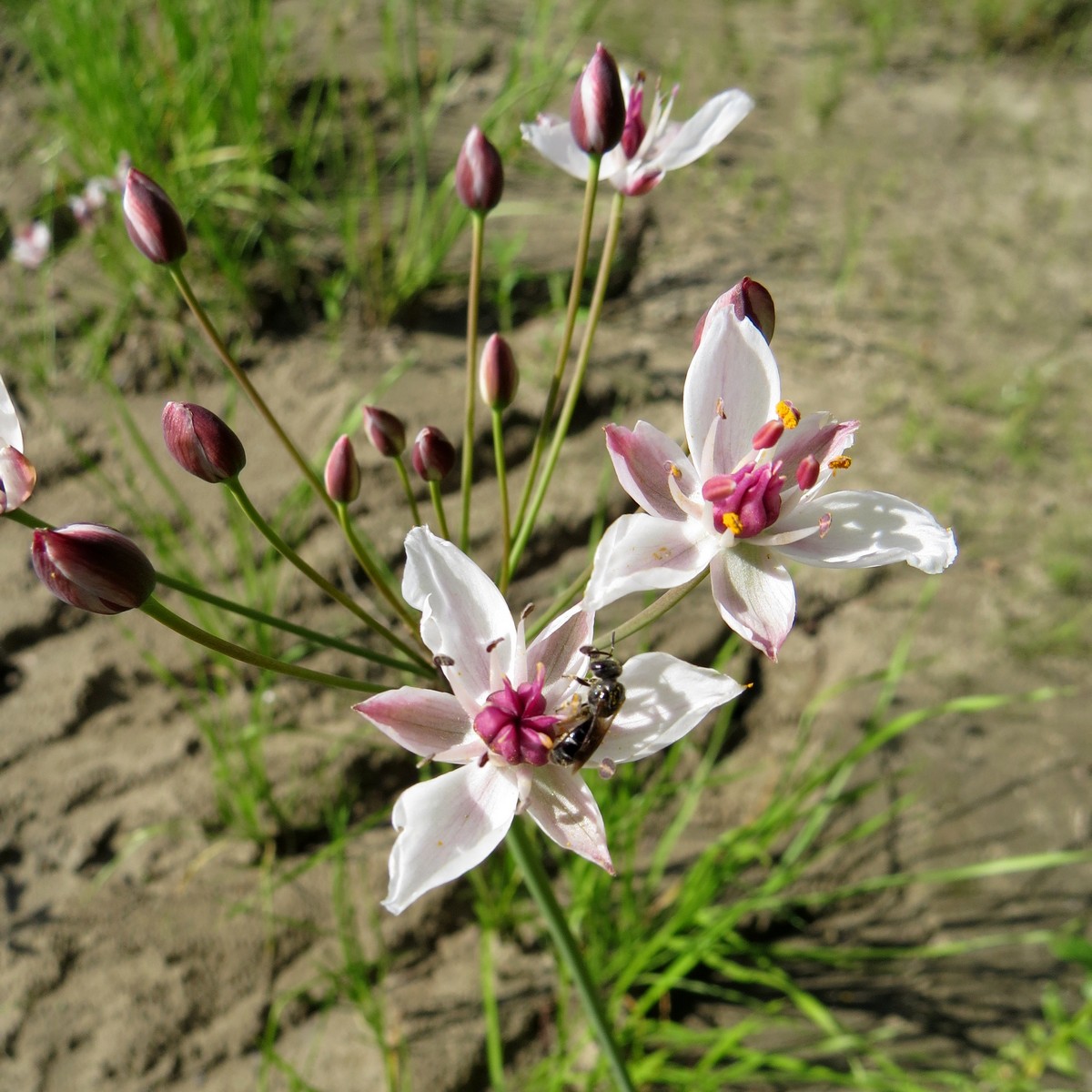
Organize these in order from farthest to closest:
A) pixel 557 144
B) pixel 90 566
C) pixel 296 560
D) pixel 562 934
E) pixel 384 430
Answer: pixel 557 144
pixel 384 430
pixel 562 934
pixel 296 560
pixel 90 566

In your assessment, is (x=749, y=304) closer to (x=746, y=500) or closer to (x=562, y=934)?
(x=746, y=500)

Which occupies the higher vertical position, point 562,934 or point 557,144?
point 557,144

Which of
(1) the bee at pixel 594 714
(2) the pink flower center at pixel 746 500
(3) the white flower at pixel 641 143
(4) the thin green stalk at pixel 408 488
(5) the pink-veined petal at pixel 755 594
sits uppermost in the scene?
(3) the white flower at pixel 641 143

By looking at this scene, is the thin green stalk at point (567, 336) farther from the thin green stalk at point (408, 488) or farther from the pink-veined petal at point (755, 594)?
the pink-veined petal at point (755, 594)

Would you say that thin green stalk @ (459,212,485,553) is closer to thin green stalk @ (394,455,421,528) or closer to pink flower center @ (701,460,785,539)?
thin green stalk @ (394,455,421,528)

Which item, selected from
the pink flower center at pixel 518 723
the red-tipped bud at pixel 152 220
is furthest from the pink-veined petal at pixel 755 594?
the red-tipped bud at pixel 152 220

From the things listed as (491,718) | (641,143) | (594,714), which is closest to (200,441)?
(491,718)

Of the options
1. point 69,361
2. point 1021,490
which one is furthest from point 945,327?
point 69,361
